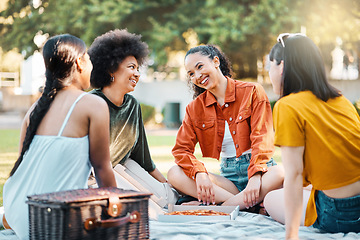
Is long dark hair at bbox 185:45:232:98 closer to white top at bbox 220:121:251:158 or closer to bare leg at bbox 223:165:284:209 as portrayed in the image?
white top at bbox 220:121:251:158

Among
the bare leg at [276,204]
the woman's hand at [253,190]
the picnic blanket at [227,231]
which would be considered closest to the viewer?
the picnic blanket at [227,231]

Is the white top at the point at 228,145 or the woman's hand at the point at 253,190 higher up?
the white top at the point at 228,145

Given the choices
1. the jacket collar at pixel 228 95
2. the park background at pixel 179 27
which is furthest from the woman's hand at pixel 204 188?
the park background at pixel 179 27

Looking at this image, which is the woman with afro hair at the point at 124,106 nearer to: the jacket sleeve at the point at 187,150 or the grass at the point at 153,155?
the jacket sleeve at the point at 187,150

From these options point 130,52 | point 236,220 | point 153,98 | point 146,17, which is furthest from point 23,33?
point 236,220

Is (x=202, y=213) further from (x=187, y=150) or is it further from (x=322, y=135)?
(x=322, y=135)

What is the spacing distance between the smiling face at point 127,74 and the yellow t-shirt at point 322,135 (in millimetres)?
2037

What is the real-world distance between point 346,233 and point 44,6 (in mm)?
20116

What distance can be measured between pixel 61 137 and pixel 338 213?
189 centimetres

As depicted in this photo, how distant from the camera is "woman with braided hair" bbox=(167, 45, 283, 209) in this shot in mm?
4801

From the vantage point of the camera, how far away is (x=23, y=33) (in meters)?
21.6

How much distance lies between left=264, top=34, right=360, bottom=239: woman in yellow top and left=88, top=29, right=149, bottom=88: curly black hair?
1.99 meters

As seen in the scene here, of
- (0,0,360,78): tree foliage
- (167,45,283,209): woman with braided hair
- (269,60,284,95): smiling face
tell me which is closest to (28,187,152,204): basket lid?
(269,60,284,95): smiling face

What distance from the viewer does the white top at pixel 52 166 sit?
124 inches
